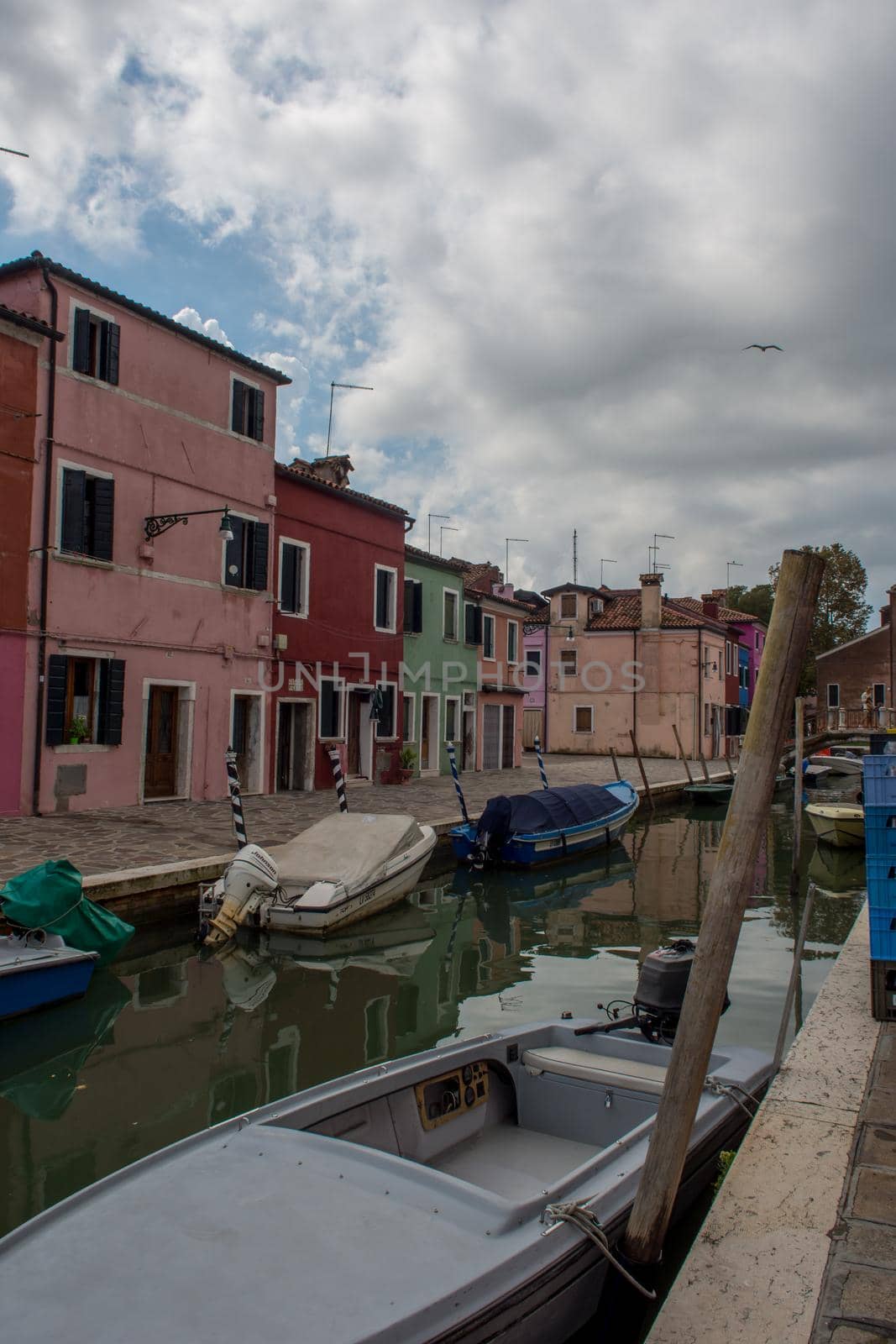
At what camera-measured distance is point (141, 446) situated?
55.7 ft

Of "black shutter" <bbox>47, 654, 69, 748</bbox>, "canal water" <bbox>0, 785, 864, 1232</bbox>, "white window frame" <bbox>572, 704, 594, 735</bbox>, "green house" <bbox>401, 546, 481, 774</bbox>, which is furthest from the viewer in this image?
"white window frame" <bbox>572, 704, 594, 735</bbox>

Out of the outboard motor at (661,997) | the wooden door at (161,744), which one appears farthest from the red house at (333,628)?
the outboard motor at (661,997)

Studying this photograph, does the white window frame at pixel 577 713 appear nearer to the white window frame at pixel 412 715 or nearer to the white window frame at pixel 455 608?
the white window frame at pixel 455 608

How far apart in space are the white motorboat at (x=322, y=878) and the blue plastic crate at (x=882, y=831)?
6.73m

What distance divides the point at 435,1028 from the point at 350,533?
1597 centimetres

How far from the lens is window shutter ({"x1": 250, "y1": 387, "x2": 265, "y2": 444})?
64.5 ft

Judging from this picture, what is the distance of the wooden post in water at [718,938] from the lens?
2918mm

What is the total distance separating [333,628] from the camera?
72.4 feet

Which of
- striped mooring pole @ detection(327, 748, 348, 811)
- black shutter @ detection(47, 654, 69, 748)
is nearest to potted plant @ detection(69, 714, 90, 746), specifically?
black shutter @ detection(47, 654, 69, 748)

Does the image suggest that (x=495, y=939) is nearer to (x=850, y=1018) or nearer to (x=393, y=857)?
(x=393, y=857)

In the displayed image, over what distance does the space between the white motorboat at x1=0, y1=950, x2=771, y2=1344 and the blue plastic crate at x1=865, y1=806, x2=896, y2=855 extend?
78.1 inches

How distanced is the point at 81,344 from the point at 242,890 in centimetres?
1011

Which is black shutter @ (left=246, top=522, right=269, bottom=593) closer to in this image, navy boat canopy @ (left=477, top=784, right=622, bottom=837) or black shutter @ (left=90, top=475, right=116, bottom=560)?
black shutter @ (left=90, top=475, right=116, bottom=560)

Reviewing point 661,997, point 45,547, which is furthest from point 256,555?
point 661,997
